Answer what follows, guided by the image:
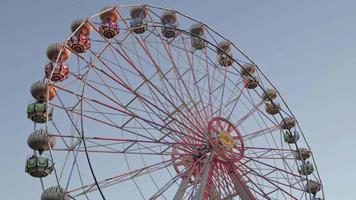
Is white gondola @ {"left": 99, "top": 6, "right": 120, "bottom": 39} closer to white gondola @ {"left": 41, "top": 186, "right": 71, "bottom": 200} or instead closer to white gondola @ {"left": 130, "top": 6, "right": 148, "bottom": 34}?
white gondola @ {"left": 130, "top": 6, "right": 148, "bottom": 34}

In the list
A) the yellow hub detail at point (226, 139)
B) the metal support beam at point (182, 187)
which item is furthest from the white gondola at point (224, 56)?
the metal support beam at point (182, 187)

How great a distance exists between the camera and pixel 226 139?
Answer: 19.5 m

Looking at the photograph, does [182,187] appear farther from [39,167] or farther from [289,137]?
[289,137]

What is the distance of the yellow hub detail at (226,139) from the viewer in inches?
758

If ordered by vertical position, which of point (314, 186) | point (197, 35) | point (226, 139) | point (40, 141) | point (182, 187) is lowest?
point (182, 187)

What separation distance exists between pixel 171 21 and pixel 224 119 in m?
6.24

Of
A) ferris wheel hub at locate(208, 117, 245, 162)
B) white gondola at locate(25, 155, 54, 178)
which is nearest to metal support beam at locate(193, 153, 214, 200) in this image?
ferris wheel hub at locate(208, 117, 245, 162)

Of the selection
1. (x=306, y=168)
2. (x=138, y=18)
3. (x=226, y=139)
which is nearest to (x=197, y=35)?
(x=138, y=18)

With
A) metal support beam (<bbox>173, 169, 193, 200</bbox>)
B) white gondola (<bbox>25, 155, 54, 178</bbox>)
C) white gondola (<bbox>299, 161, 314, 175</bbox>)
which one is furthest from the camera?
white gondola (<bbox>299, 161, 314, 175</bbox>)

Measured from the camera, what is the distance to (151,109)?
61.6 feet

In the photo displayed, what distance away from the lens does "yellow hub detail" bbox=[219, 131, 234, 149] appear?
19.3 m

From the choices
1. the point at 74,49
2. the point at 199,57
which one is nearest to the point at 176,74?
the point at 199,57

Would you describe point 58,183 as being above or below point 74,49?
below

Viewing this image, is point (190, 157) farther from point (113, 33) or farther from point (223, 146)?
point (113, 33)
